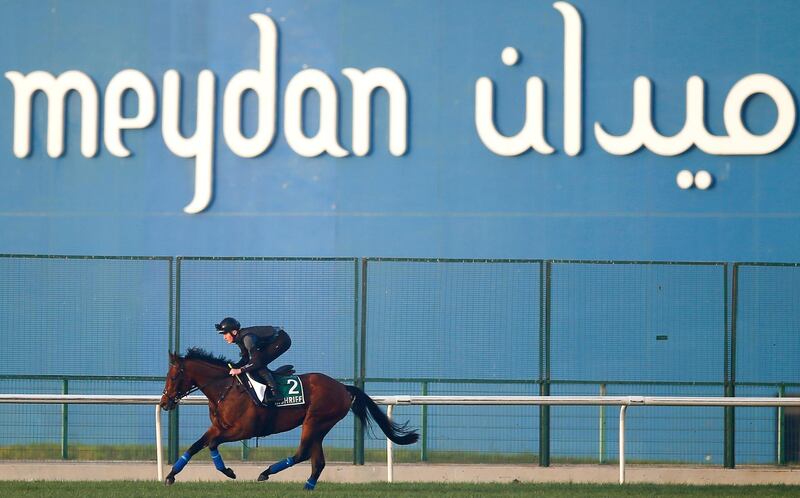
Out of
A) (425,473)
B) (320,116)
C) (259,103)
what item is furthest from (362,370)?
(259,103)

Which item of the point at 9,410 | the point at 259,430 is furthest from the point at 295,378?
the point at 9,410

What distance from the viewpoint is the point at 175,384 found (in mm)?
13047

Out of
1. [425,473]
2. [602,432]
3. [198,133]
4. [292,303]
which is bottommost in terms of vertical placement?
[425,473]

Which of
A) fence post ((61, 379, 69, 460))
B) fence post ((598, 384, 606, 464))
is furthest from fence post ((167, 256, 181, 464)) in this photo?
fence post ((598, 384, 606, 464))

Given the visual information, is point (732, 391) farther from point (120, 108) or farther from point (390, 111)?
point (120, 108)

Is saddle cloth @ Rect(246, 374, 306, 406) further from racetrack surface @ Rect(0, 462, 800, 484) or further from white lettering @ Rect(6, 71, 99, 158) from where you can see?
white lettering @ Rect(6, 71, 99, 158)

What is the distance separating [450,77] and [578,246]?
2.97 m

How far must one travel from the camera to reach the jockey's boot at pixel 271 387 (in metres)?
13.2

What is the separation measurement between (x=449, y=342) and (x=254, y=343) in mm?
4688

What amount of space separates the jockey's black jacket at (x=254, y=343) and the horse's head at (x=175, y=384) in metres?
0.55

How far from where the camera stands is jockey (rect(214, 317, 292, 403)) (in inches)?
520

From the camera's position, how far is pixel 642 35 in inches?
750

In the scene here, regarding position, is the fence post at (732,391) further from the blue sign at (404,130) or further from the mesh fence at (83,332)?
the mesh fence at (83,332)

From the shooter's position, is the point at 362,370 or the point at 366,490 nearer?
the point at 366,490
